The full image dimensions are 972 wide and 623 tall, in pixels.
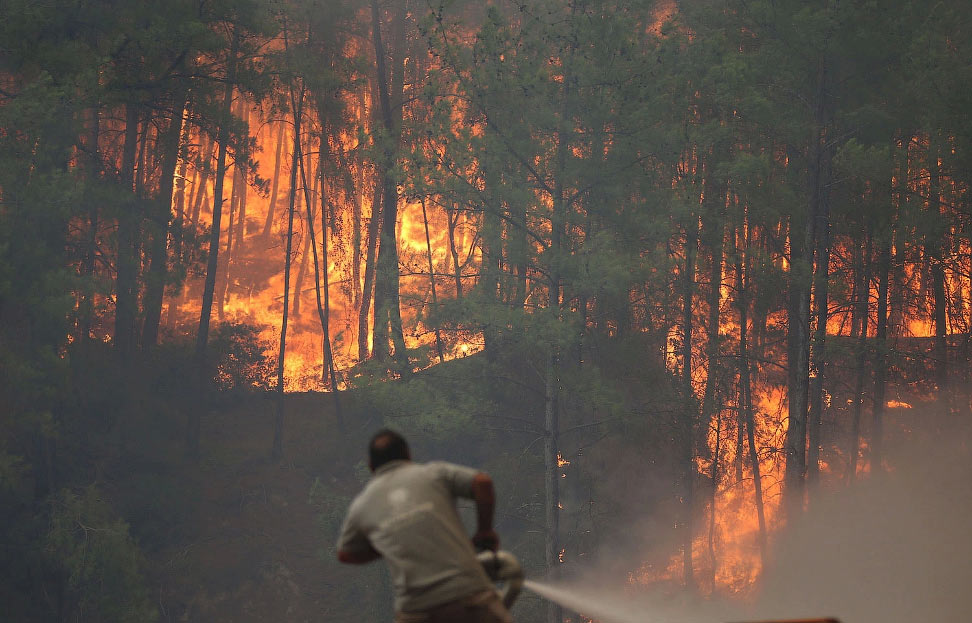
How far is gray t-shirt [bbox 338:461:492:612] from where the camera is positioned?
3676mm

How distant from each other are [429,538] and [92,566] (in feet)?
44.6

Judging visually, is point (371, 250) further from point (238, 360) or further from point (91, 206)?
point (91, 206)

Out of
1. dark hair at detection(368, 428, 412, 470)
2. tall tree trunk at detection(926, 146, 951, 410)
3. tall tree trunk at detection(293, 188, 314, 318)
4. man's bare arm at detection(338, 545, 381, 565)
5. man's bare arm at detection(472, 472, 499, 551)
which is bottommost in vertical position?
man's bare arm at detection(338, 545, 381, 565)

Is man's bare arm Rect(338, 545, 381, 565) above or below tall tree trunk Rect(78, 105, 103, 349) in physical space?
below

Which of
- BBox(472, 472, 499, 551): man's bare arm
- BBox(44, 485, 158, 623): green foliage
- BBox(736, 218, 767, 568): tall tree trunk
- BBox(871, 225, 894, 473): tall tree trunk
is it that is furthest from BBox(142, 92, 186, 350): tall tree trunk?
BBox(472, 472, 499, 551): man's bare arm

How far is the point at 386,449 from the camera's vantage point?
12.7ft

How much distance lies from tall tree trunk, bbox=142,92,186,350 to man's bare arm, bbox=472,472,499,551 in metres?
17.0

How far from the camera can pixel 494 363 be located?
20.8 meters

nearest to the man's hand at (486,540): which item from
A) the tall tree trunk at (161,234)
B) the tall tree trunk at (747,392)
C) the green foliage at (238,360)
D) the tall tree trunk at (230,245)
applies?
the tall tree trunk at (161,234)

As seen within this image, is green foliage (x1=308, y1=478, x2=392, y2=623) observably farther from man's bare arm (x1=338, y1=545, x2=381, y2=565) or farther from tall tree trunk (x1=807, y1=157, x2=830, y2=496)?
man's bare arm (x1=338, y1=545, x2=381, y2=565)

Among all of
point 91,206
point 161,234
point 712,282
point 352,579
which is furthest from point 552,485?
point 91,206

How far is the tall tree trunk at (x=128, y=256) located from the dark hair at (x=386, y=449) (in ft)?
51.9

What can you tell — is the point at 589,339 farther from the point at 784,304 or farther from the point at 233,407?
the point at 233,407

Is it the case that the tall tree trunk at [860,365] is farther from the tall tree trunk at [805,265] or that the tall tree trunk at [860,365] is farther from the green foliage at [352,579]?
the green foliage at [352,579]
